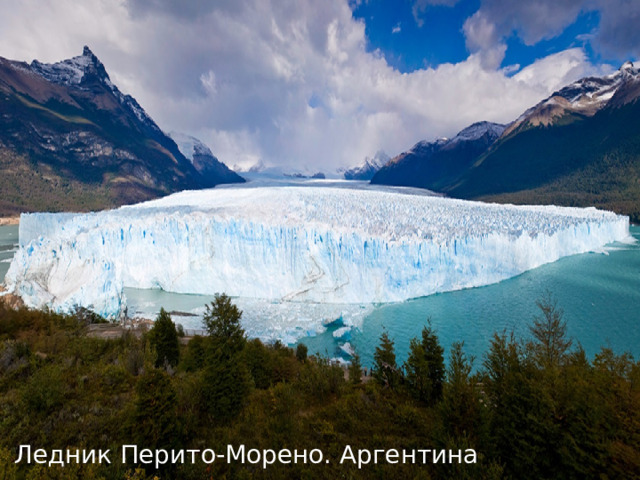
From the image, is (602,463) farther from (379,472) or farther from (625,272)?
(625,272)

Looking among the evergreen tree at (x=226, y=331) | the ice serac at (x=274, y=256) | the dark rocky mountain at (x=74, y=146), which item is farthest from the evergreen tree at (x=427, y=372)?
the dark rocky mountain at (x=74, y=146)

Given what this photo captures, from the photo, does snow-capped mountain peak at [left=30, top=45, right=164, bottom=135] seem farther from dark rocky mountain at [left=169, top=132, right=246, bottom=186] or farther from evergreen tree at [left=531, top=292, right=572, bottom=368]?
evergreen tree at [left=531, top=292, right=572, bottom=368]

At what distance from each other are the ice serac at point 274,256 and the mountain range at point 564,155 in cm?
3918

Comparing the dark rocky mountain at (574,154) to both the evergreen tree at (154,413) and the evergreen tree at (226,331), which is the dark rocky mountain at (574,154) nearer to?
the evergreen tree at (226,331)

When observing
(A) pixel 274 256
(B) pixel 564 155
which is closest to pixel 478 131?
(B) pixel 564 155

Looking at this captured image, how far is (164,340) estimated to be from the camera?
26.8 feet

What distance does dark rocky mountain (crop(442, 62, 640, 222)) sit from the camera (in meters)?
51.9

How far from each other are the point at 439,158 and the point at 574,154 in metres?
44.7

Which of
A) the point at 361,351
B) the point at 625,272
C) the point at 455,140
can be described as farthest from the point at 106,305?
the point at 455,140

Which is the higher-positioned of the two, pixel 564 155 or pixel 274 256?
pixel 564 155

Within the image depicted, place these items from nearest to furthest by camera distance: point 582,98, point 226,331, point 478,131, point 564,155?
point 226,331, point 564,155, point 582,98, point 478,131

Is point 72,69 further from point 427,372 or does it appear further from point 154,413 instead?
point 427,372

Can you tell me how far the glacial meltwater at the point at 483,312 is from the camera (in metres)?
12.2

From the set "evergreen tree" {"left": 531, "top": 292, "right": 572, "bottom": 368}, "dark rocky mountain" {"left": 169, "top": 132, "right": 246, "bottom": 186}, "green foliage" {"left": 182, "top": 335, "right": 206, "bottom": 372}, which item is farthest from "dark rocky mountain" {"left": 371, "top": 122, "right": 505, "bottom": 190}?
"green foliage" {"left": 182, "top": 335, "right": 206, "bottom": 372}
